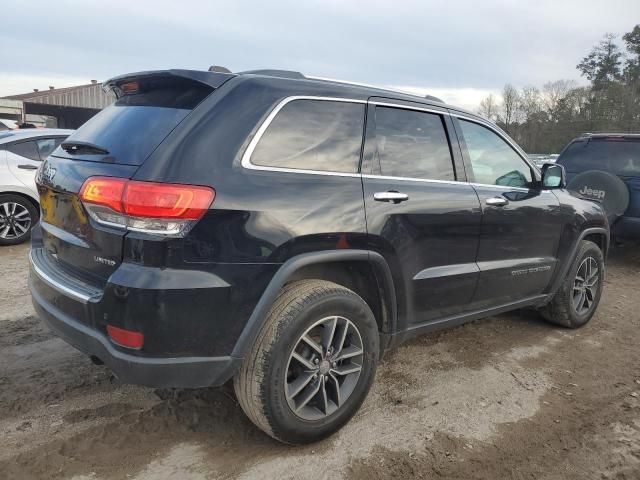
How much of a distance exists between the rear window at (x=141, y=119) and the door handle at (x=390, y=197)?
1.02 m

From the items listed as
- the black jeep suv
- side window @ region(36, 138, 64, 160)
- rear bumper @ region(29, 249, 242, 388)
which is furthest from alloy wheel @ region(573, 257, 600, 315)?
side window @ region(36, 138, 64, 160)

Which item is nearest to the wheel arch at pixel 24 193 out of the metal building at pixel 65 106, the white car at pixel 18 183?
the white car at pixel 18 183

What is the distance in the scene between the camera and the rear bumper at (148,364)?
2.18 metres

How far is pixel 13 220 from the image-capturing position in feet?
22.3

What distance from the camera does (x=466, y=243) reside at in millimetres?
3326

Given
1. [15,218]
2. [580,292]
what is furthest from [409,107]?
[15,218]

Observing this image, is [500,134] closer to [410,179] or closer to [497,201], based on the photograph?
[497,201]

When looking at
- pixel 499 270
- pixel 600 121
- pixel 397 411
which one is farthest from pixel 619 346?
pixel 600 121

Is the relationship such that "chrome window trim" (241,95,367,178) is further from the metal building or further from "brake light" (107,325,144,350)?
the metal building

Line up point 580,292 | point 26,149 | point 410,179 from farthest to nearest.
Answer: point 26,149 → point 580,292 → point 410,179

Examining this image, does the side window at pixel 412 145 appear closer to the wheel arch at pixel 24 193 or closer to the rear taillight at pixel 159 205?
the rear taillight at pixel 159 205

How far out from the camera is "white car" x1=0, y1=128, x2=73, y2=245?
265 inches

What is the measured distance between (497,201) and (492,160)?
386mm

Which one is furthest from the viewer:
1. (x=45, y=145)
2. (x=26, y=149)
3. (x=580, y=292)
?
(x=45, y=145)
